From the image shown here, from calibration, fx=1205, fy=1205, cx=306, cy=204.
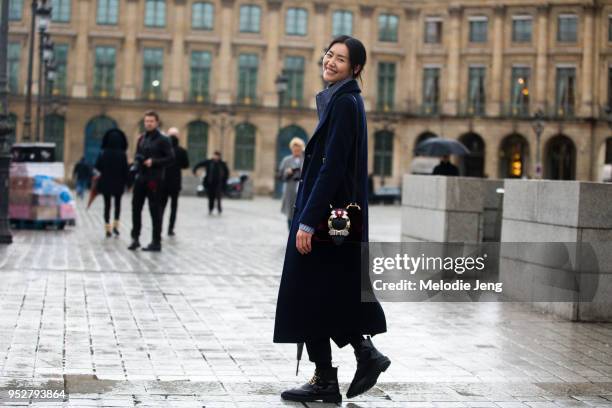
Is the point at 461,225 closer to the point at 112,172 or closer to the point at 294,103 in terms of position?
the point at 112,172

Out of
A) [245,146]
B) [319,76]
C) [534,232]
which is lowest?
[534,232]

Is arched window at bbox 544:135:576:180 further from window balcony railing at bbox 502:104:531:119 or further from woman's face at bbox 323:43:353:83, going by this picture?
woman's face at bbox 323:43:353:83

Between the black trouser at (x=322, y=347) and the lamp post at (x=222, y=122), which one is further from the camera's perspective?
the lamp post at (x=222, y=122)

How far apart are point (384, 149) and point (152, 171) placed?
52557 mm

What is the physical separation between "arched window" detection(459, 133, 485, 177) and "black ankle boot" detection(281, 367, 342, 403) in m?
63.0

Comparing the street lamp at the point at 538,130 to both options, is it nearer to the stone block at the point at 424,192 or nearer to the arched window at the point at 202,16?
the arched window at the point at 202,16

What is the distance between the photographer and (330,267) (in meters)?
6.42

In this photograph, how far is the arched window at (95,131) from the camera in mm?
65750

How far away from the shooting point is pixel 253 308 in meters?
10.5

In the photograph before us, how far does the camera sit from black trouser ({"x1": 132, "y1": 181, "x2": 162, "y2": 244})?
17016 millimetres

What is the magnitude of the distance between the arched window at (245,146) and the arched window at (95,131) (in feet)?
22.7

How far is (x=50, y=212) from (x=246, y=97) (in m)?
46.2

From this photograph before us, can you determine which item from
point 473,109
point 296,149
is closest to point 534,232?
point 296,149

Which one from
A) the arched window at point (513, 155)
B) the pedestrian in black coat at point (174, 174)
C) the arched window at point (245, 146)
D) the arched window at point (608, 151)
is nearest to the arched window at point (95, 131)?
the arched window at point (245, 146)
